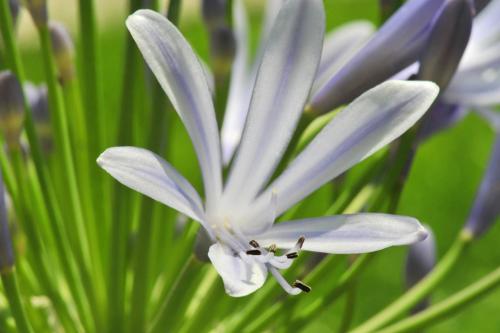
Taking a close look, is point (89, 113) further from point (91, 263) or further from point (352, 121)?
point (352, 121)

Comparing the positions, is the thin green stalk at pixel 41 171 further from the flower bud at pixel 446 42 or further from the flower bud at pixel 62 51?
the flower bud at pixel 446 42

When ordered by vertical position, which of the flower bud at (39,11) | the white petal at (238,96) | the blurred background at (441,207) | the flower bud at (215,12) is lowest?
the blurred background at (441,207)

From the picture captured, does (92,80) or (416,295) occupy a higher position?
(92,80)

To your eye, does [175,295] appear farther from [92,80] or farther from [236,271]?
[92,80]

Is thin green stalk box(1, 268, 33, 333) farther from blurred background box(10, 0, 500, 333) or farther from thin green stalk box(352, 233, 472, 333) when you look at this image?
blurred background box(10, 0, 500, 333)

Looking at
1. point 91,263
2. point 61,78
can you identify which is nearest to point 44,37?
point 61,78

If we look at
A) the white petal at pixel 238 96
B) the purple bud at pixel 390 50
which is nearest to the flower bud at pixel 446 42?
the purple bud at pixel 390 50

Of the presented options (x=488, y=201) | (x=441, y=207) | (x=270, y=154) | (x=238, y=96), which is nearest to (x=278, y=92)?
(x=270, y=154)
